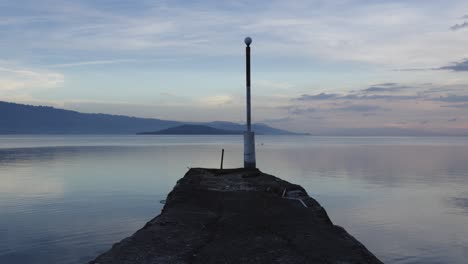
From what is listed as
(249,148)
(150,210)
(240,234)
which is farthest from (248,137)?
(240,234)

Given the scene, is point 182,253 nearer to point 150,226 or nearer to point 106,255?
point 106,255

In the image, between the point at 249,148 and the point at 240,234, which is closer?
the point at 240,234

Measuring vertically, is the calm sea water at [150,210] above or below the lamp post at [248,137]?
below

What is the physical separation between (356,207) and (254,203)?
1569 centimetres

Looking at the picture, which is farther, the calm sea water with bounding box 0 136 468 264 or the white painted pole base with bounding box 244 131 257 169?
the white painted pole base with bounding box 244 131 257 169

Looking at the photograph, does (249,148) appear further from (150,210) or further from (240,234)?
(240,234)

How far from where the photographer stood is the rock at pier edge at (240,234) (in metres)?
9.63

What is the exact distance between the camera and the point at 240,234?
1150cm

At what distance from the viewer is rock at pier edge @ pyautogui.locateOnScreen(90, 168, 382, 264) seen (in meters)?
9.63

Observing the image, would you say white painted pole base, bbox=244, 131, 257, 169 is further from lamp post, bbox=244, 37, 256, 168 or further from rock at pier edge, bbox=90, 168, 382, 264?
rock at pier edge, bbox=90, 168, 382, 264

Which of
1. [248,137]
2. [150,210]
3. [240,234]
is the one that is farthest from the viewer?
[150,210]

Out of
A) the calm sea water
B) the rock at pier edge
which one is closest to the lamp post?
the calm sea water

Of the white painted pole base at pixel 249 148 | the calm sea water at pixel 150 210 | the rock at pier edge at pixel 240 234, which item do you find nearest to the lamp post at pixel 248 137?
the white painted pole base at pixel 249 148

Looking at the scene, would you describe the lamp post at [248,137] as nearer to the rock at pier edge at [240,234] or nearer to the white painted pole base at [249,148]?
the white painted pole base at [249,148]
